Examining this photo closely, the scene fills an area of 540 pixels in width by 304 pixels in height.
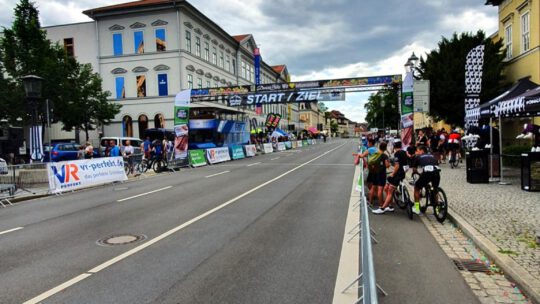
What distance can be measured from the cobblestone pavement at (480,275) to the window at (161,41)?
1598 inches

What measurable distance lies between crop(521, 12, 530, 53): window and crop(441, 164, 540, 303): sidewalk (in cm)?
1207

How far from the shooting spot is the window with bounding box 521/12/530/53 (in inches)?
839

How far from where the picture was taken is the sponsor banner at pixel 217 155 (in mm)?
27969

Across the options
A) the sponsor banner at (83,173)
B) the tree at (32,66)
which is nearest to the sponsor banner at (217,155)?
the sponsor banner at (83,173)

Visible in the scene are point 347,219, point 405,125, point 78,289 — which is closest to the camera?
point 78,289

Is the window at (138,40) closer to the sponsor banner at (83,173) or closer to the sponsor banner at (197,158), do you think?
the sponsor banner at (197,158)

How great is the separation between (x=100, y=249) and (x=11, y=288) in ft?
5.64

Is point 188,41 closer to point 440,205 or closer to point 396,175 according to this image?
point 396,175

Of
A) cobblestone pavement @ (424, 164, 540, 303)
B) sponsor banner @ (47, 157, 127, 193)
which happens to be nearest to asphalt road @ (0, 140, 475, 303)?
cobblestone pavement @ (424, 164, 540, 303)

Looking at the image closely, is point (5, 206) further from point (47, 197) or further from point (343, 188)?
point (343, 188)

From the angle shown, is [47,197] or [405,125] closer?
[47,197]

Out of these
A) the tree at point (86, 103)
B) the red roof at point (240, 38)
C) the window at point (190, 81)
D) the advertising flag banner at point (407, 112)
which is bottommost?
the advertising flag banner at point (407, 112)

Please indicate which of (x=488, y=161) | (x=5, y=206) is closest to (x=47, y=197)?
(x=5, y=206)

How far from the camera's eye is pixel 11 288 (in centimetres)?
496
